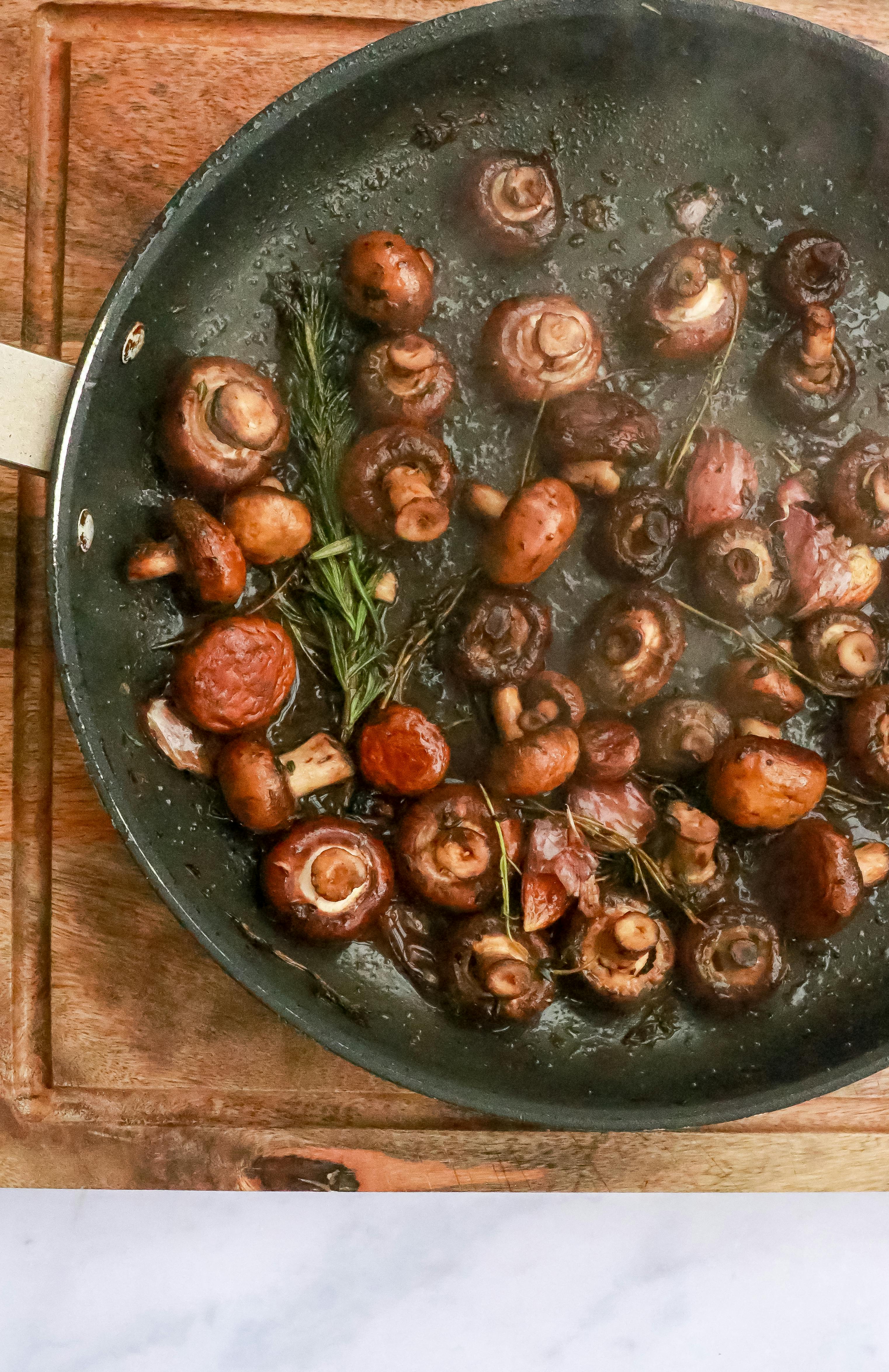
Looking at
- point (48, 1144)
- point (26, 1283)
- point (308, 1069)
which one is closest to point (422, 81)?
point (308, 1069)

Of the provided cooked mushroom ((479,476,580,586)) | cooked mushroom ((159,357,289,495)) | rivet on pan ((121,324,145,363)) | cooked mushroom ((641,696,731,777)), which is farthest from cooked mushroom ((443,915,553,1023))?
rivet on pan ((121,324,145,363))

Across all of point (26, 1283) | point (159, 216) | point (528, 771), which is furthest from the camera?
point (26, 1283)

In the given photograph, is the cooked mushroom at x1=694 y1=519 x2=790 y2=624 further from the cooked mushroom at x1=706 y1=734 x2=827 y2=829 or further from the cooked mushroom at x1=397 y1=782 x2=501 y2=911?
the cooked mushroom at x1=397 y1=782 x2=501 y2=911

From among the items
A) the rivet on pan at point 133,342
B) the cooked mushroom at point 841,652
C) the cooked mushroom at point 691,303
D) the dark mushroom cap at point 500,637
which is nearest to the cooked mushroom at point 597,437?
the cooked mushroom at point 691,303

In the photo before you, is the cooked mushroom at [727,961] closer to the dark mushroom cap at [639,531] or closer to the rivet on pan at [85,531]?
the dark mushroom cap at [639,531]

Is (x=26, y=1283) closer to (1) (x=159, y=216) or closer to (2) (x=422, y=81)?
(1) (x=159, y=216)

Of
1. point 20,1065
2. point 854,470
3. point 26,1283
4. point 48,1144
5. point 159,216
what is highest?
point 159,216
